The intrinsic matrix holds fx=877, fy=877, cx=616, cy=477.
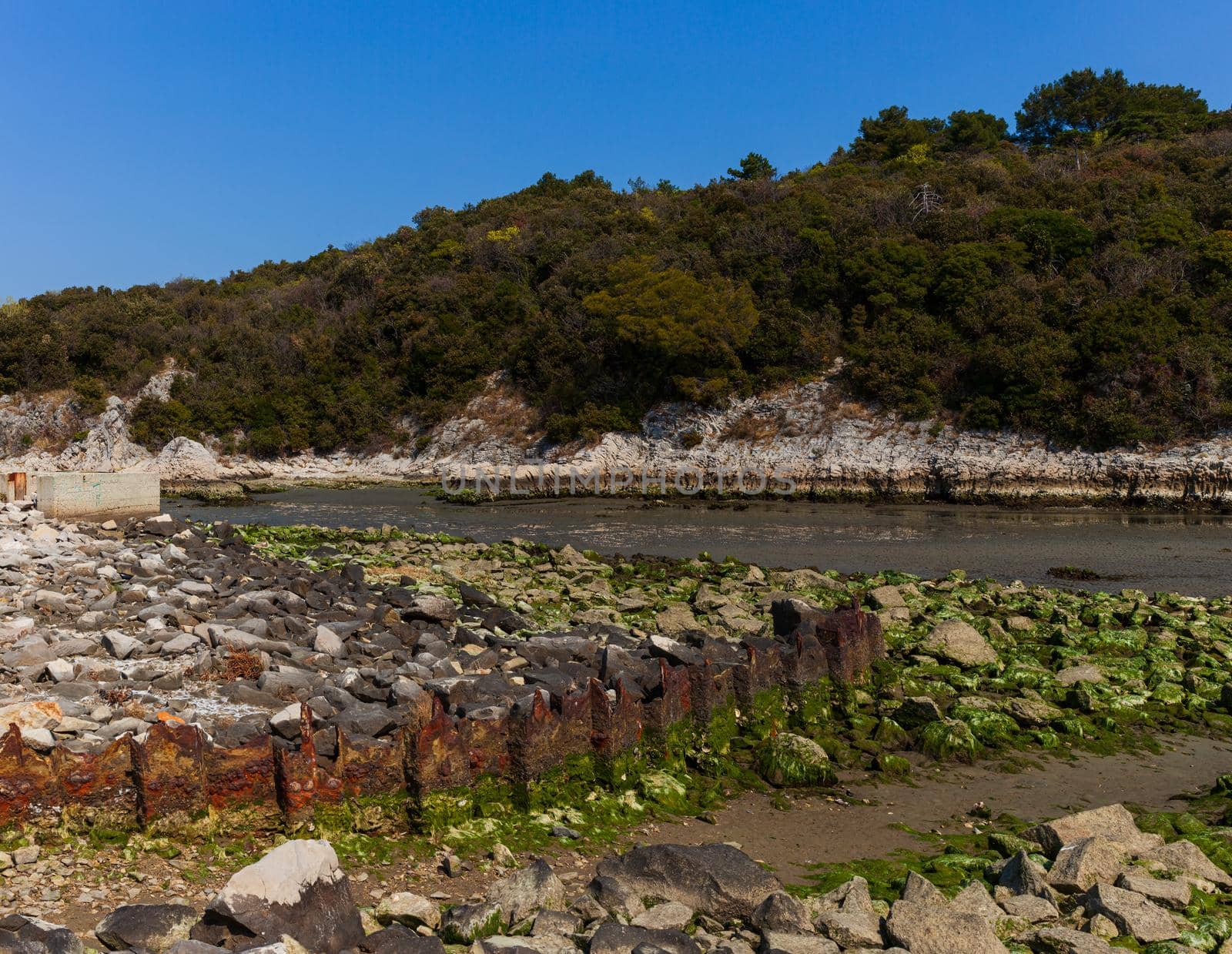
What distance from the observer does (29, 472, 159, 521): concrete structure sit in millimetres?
17359

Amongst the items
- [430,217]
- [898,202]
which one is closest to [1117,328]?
[898,202]

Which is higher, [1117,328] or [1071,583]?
[1117,328]

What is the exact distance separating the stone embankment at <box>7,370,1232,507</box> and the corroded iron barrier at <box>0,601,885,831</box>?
100 ft

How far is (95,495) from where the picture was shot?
703 inches

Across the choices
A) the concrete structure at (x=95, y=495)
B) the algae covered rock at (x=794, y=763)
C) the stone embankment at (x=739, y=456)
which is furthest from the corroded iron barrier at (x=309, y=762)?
the stone embankment at (x=739, y=456)

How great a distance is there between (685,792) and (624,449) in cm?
3670

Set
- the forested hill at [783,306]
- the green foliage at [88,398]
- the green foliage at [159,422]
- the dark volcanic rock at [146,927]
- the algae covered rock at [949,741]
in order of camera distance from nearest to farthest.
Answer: the dark volcanic rock at [146,927], the algae covered rock at [949,741], the forested hill at [783,306], the green foliage at [159,422], the green foliage at [88,398]

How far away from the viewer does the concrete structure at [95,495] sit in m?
17.4

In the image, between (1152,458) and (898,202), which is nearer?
(1152,458)

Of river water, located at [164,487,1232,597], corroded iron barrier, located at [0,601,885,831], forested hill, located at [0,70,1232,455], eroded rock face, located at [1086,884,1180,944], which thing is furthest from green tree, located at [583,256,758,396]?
eroded rock face, located at [1086,884,1180,944]

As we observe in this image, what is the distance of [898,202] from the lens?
51.5 meters

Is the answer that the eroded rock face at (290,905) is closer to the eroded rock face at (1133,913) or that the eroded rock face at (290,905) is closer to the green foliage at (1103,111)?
the eroded rock face at (1133,913)

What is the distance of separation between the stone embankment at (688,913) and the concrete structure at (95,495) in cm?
1525

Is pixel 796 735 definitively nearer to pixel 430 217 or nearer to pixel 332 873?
pixel 332 873
